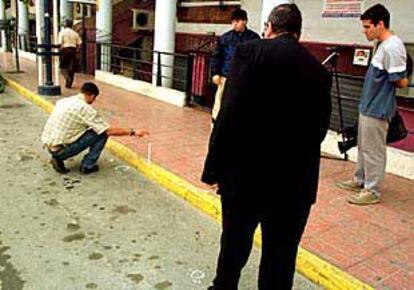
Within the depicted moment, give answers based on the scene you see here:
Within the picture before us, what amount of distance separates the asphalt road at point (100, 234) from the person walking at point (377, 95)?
1.57 m

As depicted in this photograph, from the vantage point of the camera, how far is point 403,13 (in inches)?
336

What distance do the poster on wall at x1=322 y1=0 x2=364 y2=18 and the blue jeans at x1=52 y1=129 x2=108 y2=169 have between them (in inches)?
242

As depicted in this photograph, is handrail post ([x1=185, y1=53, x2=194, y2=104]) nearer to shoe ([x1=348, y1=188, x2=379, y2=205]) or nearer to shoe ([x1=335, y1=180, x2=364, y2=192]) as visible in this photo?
shoe ([x1=335, y1=180, x2=364, y2=192])

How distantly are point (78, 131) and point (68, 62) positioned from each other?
658cm

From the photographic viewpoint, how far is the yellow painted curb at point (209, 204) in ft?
10.6

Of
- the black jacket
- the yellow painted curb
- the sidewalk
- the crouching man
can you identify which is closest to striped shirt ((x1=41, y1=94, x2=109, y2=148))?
the crouching man

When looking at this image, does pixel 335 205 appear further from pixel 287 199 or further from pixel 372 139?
pixel 287 199

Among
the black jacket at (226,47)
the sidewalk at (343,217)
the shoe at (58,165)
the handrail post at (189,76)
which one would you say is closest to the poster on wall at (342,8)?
the handrail post at (189,76)

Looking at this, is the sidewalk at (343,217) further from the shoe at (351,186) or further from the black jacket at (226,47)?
the black jacket at (226,47)

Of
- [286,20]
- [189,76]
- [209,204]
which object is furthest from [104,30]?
[286,20]

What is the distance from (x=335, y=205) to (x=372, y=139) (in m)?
0.71

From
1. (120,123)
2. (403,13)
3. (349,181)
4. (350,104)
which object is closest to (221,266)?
(349,181)

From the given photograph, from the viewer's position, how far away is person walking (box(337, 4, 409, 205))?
13.6ft

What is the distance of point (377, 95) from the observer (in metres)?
4.30
